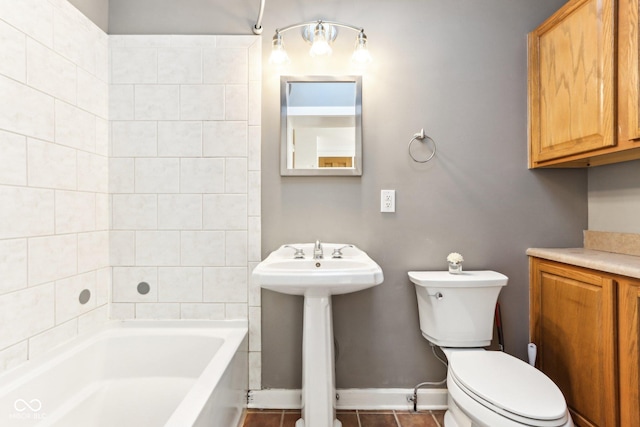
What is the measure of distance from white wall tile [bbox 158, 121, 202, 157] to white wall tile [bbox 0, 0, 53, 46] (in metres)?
0.54

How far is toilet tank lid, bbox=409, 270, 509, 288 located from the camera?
→ 1480 millimetres

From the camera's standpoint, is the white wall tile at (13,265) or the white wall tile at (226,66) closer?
the white wall tile at (13,265)

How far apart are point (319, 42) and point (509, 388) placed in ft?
5.49

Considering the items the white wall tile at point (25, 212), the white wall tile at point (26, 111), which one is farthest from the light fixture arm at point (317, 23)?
the white wall tile at point (25, 212)

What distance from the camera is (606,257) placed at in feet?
4.56

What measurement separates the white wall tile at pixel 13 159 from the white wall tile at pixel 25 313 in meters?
0.42

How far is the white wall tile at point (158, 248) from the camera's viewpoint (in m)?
1.69

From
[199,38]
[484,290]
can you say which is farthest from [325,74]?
[484,290]

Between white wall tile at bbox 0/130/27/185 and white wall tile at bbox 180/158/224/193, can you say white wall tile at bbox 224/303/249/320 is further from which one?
white wall tile at bbox 0/130/27/185

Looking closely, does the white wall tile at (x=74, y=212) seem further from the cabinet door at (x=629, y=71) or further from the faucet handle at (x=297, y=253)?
the cabinet door at (x=629, y=71)

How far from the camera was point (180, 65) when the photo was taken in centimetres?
168

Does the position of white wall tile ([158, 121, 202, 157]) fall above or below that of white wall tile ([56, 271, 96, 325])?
above

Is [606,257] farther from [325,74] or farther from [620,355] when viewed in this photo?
[325,74]

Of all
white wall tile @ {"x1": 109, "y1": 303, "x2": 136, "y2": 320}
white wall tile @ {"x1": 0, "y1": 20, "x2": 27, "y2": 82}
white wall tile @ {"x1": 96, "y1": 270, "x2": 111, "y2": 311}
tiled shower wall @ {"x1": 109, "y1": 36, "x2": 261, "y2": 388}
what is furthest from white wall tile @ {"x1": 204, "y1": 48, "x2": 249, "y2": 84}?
white wall tile @ {"x1": 109, "y1": 303, "x2": 136, "y2": 320}
